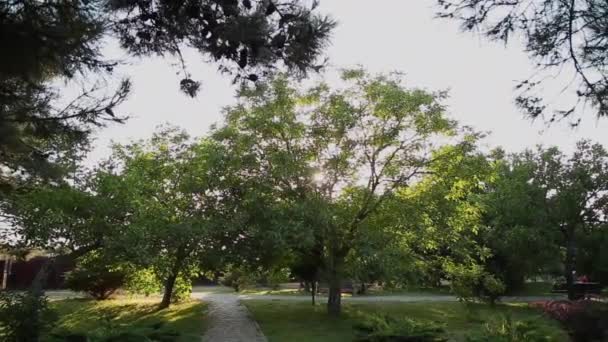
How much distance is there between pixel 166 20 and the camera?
16.6ft

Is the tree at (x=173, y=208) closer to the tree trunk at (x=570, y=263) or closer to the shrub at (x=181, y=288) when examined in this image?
the shrub at (x=181, y=288)

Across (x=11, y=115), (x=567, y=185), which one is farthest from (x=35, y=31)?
(x=567, y=185)

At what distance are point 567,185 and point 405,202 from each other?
1251 centimetres

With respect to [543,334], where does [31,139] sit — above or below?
above

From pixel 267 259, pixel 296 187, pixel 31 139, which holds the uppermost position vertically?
pixel 296 187

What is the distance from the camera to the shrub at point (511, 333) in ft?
35.4

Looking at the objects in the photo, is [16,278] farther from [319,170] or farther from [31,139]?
[31,139]

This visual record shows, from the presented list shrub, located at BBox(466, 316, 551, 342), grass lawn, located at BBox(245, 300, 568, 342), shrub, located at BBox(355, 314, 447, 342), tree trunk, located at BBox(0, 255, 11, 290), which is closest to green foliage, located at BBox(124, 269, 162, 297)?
grass lawn, located at BBox(245, 300, 568, 342)

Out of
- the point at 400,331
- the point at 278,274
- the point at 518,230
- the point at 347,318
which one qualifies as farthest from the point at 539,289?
the point at 400,331

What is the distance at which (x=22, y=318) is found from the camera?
912 centimetres

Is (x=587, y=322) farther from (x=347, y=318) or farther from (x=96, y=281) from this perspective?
(x=96, y=281)

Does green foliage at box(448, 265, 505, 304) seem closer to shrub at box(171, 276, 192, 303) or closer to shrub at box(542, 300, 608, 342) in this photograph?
shrub at box(542, 300, 608, 342)

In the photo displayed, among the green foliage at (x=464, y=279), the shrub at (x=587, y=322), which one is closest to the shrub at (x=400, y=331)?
the shrub at (x=587, y=322)

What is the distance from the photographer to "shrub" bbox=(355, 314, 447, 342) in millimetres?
12094
